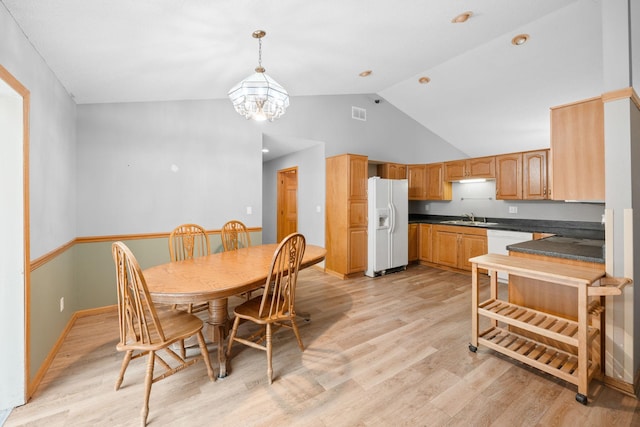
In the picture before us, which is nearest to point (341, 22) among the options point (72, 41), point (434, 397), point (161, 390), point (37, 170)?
point (72, 41)

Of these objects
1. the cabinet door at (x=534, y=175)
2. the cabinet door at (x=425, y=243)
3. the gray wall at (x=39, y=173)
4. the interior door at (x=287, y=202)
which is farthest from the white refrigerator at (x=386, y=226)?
the gray wall at (x=39, y=173)

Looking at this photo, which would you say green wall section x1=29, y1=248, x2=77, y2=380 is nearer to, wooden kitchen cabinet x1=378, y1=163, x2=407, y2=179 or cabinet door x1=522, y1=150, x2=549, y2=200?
wooden kitchen cabinet x1=378, y1=163, x2=407, y2=179

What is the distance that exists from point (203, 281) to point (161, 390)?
0.75m

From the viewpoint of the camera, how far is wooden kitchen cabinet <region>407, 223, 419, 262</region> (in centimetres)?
515

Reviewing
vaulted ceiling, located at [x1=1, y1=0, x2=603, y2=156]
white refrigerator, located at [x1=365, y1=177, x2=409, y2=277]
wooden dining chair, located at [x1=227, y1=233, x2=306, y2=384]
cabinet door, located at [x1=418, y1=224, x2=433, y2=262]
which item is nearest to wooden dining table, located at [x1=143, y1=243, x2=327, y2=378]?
Result: wooden dining chair, located at [x1=227, y1=233, x2=306, y2=384]

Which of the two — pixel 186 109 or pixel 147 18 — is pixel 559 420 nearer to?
pixel 147 18

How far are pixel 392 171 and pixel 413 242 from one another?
1.40 m

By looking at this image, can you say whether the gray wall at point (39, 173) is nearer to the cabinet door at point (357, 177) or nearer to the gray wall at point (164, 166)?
the gray wall at point (164, 166)

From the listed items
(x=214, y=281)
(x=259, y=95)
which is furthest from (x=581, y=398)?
(x=259, y=95)

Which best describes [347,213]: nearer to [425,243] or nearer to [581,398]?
[425,243]

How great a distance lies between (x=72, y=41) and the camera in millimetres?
1853

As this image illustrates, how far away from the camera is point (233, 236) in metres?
3.35

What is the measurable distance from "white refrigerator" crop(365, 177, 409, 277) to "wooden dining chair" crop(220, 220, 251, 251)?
199 cm

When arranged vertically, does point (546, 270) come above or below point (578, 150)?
below
